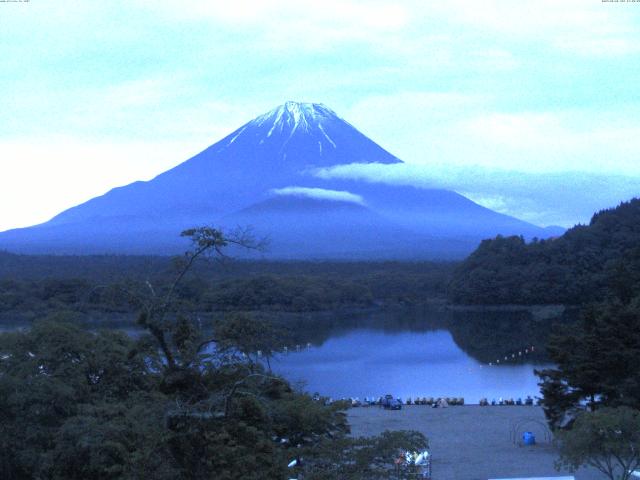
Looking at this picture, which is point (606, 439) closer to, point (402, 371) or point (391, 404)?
point (391, 404)

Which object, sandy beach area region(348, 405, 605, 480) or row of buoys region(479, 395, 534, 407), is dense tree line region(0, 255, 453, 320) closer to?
row of buoys region(479, 395, 534, 407)

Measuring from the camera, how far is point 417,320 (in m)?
36.2

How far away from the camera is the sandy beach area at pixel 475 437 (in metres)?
10.9

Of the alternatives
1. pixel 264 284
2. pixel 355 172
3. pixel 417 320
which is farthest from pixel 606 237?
pixel 355 172

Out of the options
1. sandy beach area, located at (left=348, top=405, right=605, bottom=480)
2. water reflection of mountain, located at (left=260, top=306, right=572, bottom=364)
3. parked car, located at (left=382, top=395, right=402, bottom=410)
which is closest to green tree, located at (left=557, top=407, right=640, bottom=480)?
sandy beach area, located at (left=348, top=405, right=605, bottom=480)

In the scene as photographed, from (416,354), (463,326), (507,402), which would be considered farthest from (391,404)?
(463,326)

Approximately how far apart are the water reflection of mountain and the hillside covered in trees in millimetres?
1438

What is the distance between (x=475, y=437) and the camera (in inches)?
523

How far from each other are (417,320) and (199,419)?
102 feet

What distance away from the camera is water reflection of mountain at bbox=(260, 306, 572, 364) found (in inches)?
1049

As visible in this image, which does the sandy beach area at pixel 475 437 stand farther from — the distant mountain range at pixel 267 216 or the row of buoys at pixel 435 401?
the distant mountain range at pixel 267 216

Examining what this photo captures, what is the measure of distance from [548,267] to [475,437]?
29.2 metres

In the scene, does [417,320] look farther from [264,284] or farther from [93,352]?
[93,352]

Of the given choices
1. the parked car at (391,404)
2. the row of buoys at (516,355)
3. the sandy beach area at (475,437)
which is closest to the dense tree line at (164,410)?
the sandy beach area at (475,437)
